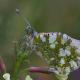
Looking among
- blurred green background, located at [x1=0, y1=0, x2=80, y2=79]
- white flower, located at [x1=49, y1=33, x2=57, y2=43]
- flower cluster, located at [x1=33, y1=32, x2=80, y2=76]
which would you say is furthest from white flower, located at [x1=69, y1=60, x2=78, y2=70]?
blurred green background, located at [x1=0, y1=0, x2=80, y2=79]

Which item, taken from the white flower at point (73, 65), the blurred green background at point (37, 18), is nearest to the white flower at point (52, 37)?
the white flower at point (73, 65)

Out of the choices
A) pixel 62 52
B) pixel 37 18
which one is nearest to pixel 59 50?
pixel 62 52

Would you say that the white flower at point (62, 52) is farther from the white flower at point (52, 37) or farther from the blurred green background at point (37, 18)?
the blurred green background at point (37, 18)

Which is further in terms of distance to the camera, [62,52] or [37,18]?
[37,18]

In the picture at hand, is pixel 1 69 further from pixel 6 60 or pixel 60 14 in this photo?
pixel 60 14

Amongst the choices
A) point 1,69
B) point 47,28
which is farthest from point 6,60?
point 1,69

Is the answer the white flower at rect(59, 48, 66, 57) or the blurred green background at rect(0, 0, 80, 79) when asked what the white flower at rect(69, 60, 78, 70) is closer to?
the white flower at rect(59, 48, 66, 57)

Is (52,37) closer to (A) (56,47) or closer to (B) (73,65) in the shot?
(A) (56,47)
